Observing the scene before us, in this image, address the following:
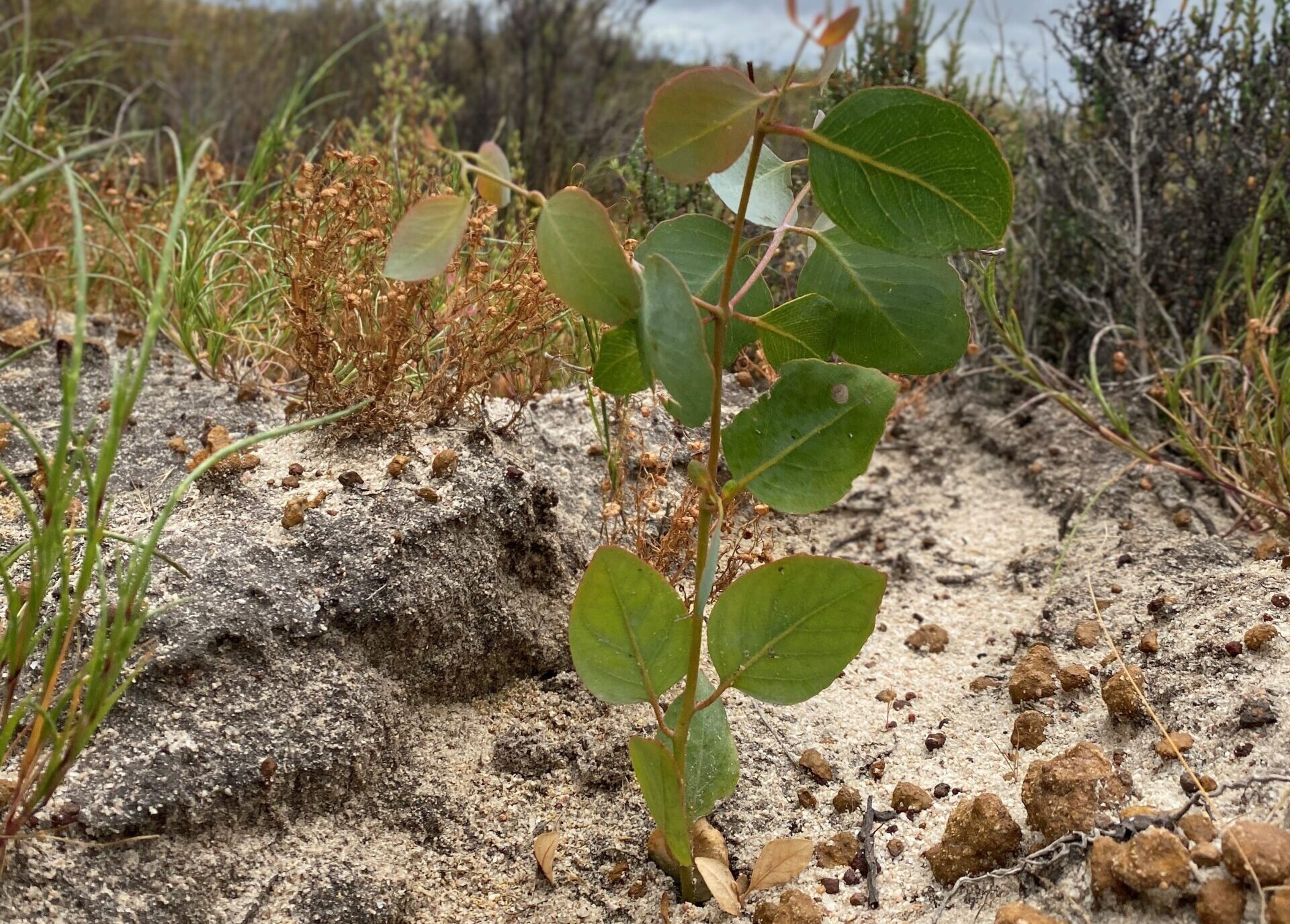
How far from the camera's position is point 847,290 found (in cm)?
100

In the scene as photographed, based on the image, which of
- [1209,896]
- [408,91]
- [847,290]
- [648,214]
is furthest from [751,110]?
[408,91]

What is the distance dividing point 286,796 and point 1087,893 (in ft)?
3.00

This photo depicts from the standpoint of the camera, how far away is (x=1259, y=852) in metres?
0.88

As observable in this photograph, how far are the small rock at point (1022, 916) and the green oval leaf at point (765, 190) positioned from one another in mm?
734

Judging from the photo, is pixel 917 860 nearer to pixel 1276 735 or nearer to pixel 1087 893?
pixel 1087 893

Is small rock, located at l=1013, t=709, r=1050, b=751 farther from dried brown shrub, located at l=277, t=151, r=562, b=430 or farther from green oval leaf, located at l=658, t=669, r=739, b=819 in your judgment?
dried brown shrub, located at l=277, t=151, r=562, b=430

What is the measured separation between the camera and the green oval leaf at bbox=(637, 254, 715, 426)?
0.82 meters

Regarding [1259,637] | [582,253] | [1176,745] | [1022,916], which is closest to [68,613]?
[582,253]

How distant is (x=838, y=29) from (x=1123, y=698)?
0.99 meters

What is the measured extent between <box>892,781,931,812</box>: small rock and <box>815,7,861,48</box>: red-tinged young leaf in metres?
0.94

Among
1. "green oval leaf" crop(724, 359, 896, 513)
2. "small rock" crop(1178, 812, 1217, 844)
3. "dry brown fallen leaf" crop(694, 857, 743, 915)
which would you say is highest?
"green oval leaf" crop(724, 359, 896, 513)

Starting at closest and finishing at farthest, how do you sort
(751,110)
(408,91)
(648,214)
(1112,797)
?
(751,110) < (1112,797) < (648,214) < (408,91)

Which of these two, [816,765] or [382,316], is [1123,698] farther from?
[382,316]

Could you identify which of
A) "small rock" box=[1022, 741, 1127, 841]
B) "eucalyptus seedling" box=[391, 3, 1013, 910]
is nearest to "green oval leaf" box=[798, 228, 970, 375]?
"eucalyptus seedling" box=[391, 3, 1013, 910]
